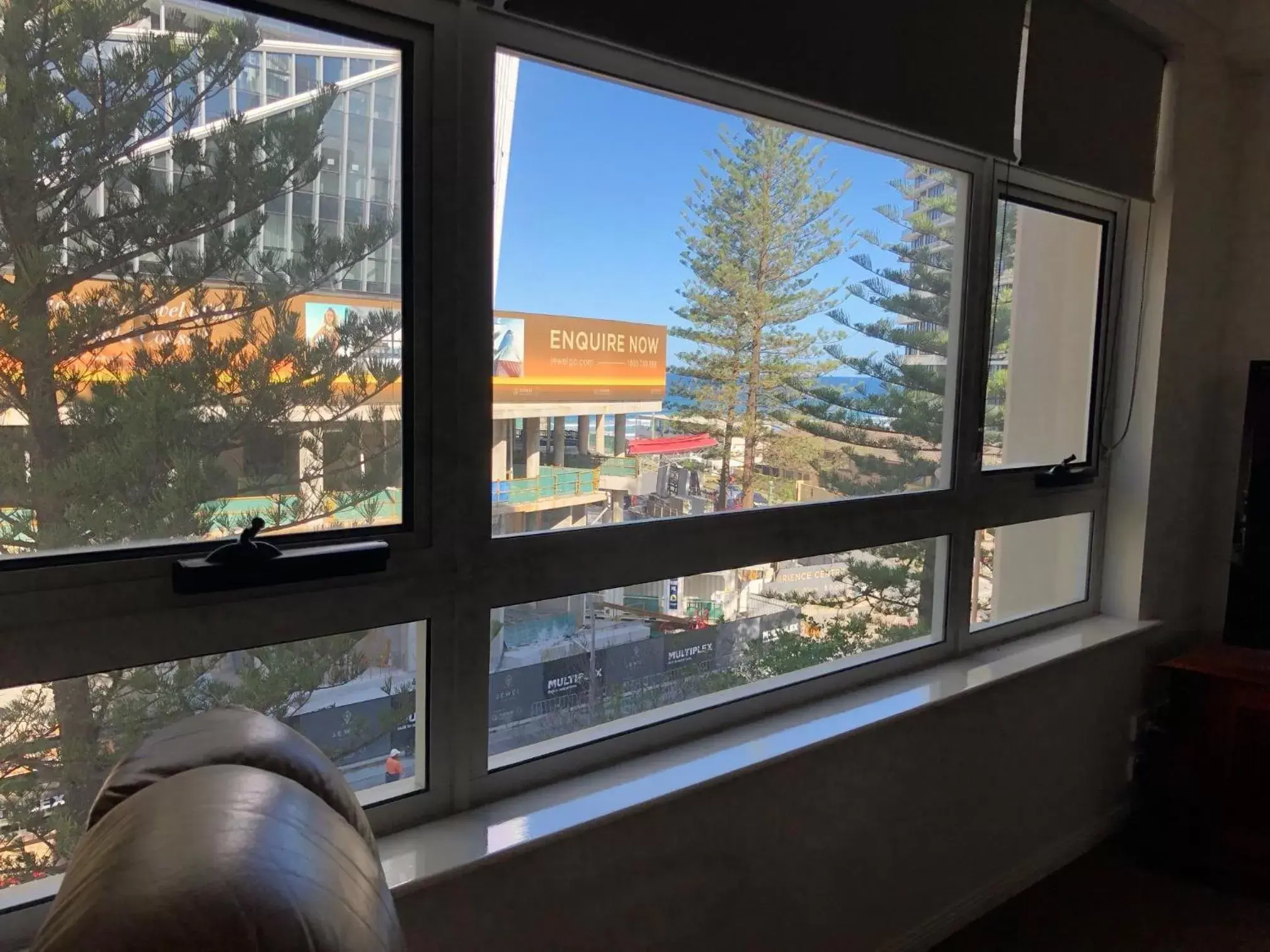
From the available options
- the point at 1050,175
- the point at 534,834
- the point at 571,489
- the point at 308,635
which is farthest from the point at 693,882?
the point at 1050,175

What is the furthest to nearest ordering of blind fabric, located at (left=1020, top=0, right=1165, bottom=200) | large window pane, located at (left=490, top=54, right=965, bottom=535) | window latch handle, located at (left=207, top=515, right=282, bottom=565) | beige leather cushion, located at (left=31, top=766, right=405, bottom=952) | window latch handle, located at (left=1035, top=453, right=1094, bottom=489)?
window latch handle, located at (left=1035, top=453, right=1094, bottom=489) < blind fabric, located at (left=1020, top=0, right=1165, bottom=200) < large window pane, located at (left=490, top=54, right=965, bottom=535) < window latch handle, located at (left=207, top=515, right=282, bottom=565) < beige leather cushion, located at (left=31, top=766, right=405, bottom=952)

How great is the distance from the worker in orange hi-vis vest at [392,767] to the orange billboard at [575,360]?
24.3 inches

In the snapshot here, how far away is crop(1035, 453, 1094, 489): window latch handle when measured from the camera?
2639 millimetres

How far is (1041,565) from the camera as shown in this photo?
10.1ft

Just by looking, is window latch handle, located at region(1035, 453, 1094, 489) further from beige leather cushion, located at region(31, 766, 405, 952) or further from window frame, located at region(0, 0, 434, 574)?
beige leather cushion, located at region(31, 766, 405, 952)

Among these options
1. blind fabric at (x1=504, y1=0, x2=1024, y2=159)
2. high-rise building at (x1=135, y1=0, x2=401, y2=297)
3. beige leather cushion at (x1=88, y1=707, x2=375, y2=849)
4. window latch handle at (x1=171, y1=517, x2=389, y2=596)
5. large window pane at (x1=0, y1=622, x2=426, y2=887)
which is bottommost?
large window pane at (x1=0, y1=622, x2=426, y2=887)

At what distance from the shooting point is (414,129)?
1.30m

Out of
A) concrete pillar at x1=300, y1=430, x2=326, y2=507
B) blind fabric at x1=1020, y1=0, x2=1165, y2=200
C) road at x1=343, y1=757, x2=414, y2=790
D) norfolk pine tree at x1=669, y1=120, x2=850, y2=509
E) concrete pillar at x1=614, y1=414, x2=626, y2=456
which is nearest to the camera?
concrete pillar at x1=300, y1=430, x2=326, y2=507

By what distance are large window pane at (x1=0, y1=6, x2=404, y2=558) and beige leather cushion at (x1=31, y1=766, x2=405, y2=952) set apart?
56 cm

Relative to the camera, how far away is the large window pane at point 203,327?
105 cm

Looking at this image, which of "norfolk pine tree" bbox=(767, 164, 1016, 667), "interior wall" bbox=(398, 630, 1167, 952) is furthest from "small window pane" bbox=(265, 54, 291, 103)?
"norfolk pine tree" bbox=(767, 164, 1016, 667)

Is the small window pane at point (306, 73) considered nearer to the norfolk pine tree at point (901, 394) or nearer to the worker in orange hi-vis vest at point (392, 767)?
the worker in orange hi-vis vest at point (392, 767)

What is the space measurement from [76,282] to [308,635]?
0.56 m

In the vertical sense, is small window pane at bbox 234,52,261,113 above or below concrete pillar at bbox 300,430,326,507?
above
